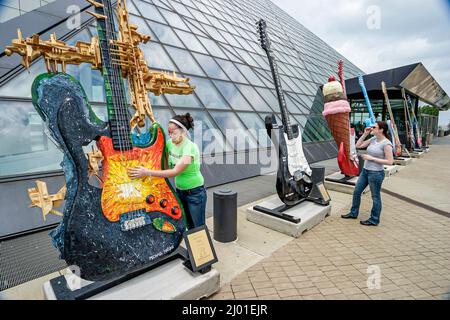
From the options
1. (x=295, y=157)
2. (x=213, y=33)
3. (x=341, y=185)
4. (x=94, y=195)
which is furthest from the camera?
(x=213, y=33)

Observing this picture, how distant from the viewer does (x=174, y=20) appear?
9.91 m

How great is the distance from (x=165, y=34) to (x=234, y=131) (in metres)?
4.48

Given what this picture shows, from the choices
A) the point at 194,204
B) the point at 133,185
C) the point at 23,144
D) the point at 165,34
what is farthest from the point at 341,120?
the point at 23,144

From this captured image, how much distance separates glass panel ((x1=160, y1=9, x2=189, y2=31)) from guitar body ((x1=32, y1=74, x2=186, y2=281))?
8.78 metres

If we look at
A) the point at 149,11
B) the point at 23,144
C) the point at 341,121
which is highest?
the point at 149,11

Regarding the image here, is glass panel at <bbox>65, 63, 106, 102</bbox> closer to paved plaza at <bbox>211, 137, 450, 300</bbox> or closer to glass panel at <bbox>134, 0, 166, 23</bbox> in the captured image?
glass panel at <bbox>134, 0, 166, 23</bbox>

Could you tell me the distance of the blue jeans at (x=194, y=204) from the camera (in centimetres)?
293

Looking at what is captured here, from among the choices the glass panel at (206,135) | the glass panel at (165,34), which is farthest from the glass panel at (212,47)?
the glass panel at (206,135)

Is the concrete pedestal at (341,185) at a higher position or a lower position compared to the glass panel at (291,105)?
lower

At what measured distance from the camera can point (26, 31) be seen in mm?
5102

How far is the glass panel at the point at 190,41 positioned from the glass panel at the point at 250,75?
1.79 metres

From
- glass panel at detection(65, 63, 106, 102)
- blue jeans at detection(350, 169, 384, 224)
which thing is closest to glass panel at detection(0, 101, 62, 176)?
glass panel at detection(65, 63, 106, 102)

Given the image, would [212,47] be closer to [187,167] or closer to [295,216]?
[295,216]

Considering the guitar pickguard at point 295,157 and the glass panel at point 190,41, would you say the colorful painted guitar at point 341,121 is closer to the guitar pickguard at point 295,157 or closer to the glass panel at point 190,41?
the guitar pickguard at point 295,157
